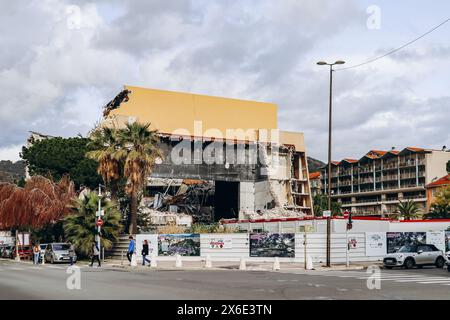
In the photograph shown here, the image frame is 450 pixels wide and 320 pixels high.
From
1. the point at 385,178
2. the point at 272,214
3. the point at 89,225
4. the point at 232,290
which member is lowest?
the point at 232,290

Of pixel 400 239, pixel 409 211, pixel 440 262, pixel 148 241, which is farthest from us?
pixel 409 211

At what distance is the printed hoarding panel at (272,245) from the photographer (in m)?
42.5

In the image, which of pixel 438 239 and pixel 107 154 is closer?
pixel 438 239

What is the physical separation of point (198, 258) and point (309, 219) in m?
8.56

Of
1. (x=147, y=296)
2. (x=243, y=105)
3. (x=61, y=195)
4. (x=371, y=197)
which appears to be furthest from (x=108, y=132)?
(x=371, y=197)

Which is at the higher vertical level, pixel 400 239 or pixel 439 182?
pixel 439 182

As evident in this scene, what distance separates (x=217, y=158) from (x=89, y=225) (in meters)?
47.6

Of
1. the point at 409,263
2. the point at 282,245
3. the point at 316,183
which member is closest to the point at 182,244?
the point at 282,245

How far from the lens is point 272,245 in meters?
43.2

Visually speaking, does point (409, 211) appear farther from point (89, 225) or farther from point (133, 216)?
point (89, 225)

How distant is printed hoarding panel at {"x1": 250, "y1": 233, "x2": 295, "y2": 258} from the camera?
140ft

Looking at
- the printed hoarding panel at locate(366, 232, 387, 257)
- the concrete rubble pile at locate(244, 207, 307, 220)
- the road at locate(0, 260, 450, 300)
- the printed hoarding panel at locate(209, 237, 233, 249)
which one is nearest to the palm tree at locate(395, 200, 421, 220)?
the concrete rubble pile at locate(244, 207, 307, 220)

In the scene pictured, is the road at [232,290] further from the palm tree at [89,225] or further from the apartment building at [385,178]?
the apartment building at [385,178]

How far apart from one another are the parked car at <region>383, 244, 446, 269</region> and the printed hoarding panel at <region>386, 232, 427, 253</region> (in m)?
7.96
